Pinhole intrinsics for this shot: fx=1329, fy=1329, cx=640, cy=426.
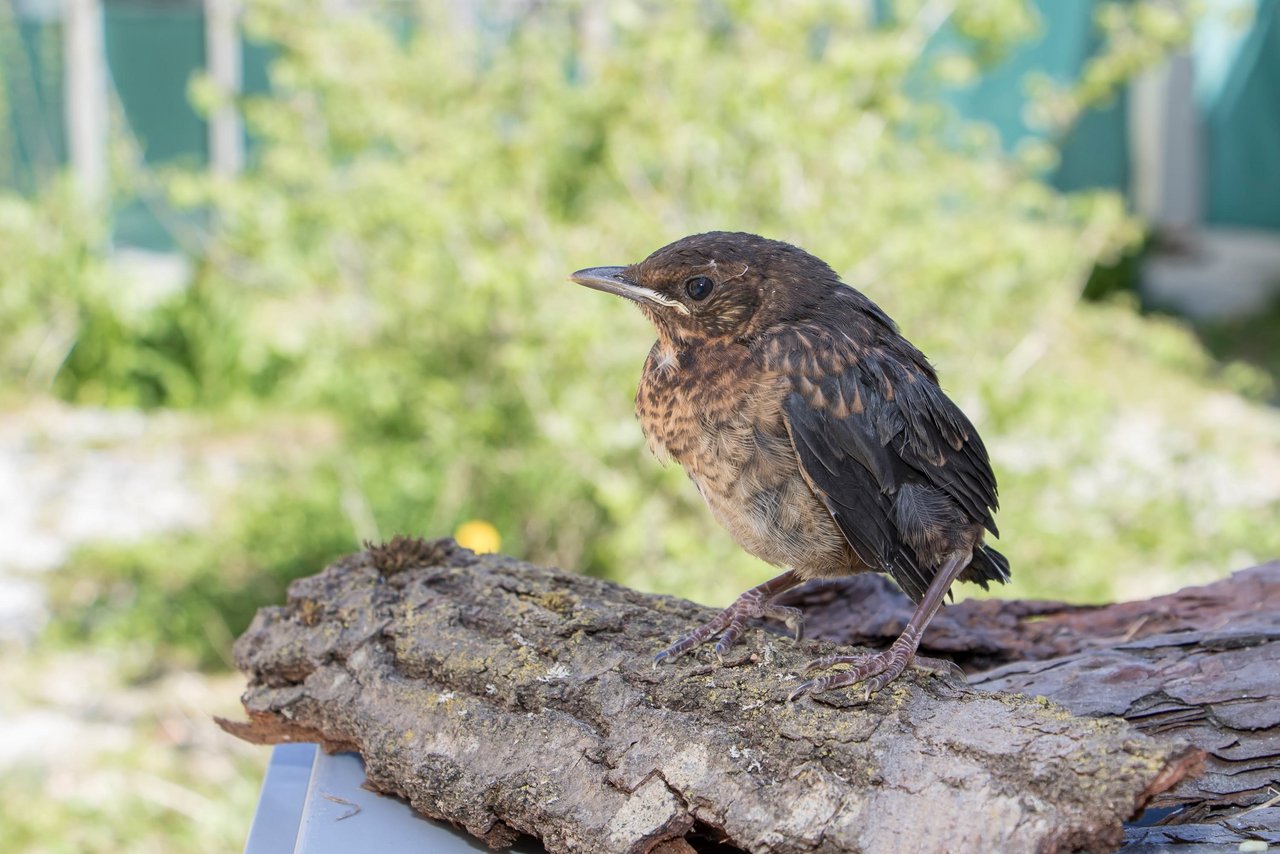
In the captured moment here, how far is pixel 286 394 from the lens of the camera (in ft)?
30.0

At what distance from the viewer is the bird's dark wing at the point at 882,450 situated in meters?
2.49

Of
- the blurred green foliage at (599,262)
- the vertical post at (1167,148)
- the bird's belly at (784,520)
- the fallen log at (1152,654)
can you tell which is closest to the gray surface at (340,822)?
the bird's belly at (784,520)

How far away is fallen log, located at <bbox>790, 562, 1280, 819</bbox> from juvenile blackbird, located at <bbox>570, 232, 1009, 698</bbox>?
0.99 feet

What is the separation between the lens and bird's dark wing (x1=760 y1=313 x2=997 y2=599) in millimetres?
2488

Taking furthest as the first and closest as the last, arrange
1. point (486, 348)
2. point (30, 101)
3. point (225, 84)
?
point (30, 101) → point (225, 84) → point (486, 348)

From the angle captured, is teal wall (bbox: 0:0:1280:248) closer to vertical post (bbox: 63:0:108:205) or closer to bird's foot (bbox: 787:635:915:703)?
vertical post (bbox: 63:0:108:205)

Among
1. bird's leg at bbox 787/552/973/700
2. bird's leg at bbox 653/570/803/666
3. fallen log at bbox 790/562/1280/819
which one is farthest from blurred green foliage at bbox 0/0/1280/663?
bird's leg at bbox 787/552/973/700

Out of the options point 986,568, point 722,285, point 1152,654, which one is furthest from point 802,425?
point 1152,654

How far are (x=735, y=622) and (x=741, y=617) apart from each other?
23 millimetres

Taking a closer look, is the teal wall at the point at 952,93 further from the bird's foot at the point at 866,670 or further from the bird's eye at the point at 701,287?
the bird's foot at the point at 866,670

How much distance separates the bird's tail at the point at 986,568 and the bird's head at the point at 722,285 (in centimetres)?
64

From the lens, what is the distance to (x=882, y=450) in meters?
2.54

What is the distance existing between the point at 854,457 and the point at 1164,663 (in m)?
0.79

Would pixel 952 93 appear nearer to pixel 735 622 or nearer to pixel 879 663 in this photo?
pixel 735 622
